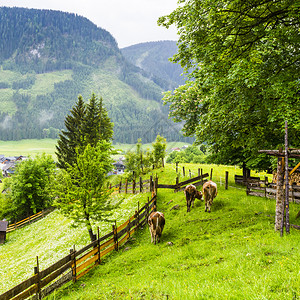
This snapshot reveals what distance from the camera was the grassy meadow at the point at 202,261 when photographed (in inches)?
249

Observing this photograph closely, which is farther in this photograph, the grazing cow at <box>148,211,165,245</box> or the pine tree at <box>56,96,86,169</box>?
the pine tree at <box>56,96,86,169</box>

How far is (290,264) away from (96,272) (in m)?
9.27

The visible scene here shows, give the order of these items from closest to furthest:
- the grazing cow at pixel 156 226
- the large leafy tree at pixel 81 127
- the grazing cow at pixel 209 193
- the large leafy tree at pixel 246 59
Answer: the large leafy tree at pixel 246 59, the grazing cow at pixel 156 226, the grazing cow at pixel 209 193, the large leafy tree at pixel 81 127

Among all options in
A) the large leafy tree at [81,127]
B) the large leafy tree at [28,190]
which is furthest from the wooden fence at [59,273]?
the large leafy tree at [28,190]

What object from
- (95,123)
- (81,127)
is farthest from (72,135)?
(95,123)

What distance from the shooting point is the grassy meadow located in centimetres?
632

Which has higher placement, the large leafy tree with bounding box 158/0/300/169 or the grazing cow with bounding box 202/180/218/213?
the large leafy tree with bounding box 158/0/300/169

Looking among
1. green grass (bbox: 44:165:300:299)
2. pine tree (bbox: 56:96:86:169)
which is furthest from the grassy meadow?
pine tree (bbox: 56:96:86:169)

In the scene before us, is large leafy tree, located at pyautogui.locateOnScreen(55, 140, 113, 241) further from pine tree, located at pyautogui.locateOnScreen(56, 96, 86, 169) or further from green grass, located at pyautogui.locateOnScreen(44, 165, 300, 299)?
pine tree, located at pyautogui.locateOnScreen(56, 96, 86, 169)

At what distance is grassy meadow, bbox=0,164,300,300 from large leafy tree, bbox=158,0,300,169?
196 inches

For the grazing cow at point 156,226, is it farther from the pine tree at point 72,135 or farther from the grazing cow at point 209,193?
the pine tree at point 72,135

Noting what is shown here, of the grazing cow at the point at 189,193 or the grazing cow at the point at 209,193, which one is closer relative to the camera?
the grazing cow at the point at 209,193

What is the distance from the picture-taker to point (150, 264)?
34.7 ft

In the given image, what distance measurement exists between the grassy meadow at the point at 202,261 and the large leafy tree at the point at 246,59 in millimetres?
4988
